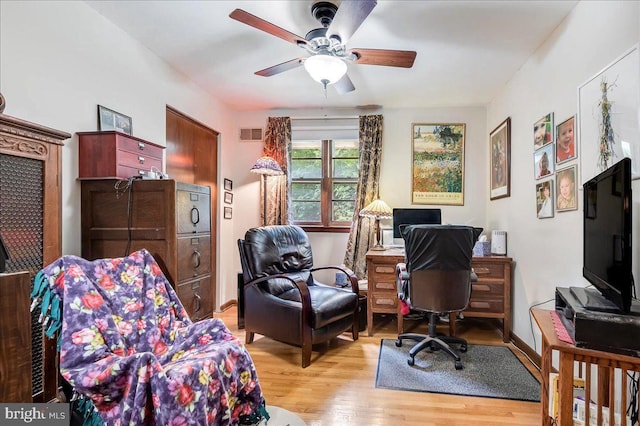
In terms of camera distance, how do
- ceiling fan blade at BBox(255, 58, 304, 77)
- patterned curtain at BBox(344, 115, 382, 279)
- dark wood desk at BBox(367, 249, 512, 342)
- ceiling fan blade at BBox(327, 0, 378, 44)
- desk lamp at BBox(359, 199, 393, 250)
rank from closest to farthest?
ceiling fan blade at BBox(327, 0, 378, 44) < ceiling fan blade at BBox(255, 58, 304, 77) < dark wood desk at BBox(367, 249, 512, 342) < desk lamp at BBox(359, 199, 393, 250) < patterned curtain at BBox(344, 115, 382, 279)

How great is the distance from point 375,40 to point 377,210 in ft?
5.87

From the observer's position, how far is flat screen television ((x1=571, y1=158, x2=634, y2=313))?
1.24 m

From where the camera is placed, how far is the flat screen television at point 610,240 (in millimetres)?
1235

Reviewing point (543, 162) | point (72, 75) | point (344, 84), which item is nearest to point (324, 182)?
point (344, 84)

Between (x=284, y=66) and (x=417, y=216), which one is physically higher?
(x=284, y=66)

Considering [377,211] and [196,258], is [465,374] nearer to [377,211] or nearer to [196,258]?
[377,211]

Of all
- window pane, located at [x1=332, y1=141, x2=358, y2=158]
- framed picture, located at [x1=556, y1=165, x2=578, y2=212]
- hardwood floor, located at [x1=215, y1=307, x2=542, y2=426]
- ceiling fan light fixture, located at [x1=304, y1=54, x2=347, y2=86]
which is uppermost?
ceiling fan light fixture, located at [x1=304, y1=54, x2=347, y2=86]

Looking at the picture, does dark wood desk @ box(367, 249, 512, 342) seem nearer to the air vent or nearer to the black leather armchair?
the black leather armchair

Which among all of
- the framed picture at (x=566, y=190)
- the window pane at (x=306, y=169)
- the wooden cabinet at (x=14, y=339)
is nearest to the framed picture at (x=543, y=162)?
the framed picture at (x=566, y=190)

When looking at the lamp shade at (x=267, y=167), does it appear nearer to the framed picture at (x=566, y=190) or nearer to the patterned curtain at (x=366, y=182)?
the patterned curtain at (x=366, y=182)

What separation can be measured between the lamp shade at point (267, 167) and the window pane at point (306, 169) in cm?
39

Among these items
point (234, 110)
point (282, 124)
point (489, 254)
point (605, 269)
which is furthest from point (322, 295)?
point (234, 110)

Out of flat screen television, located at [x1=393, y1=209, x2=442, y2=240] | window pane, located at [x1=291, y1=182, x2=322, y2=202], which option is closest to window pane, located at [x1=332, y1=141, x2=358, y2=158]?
window pane, located at [x1=291, y1=182, x2=322, y2=202]

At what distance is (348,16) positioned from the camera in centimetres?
181
